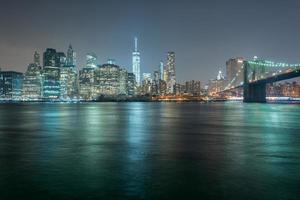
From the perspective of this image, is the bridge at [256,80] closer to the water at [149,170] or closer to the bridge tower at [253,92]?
the bridge tower at [253,92]

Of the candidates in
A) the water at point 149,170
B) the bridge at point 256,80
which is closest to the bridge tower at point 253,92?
the bridge at point 256,80

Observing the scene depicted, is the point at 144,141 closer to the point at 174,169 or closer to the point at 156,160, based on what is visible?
the point at 156,160

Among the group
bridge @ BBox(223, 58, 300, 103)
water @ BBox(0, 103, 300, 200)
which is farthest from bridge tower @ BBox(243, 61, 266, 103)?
water @ BBox(0, 103, 300, 200)

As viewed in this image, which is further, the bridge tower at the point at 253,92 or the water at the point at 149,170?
the bridge tower at the point at 253,92

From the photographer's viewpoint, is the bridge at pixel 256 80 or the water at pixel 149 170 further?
the bridge at pixel 256 80

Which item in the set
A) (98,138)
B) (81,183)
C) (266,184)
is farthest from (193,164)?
(98,138)

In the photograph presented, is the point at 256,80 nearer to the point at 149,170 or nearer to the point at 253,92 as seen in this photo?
the point at 253,92

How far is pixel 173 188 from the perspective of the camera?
50.2ft

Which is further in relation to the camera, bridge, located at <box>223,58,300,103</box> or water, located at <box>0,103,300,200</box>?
bridge, located at <box>223,58,300,103</box>

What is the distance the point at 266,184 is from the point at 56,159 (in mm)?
10393

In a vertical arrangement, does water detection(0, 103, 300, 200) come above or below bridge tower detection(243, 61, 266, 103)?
below

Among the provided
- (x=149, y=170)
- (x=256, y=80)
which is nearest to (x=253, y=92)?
(x=256, y=80)

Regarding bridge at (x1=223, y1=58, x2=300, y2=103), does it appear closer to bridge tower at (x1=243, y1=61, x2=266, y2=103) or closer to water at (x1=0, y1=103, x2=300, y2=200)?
bridge tower at (x1=243, y1=61, x2=266, y2=103)

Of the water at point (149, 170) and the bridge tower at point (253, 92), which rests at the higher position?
the bridge tower at point (253, 92)
